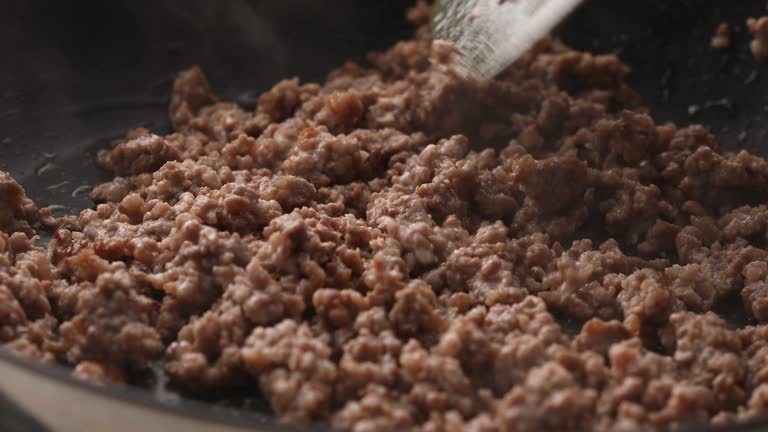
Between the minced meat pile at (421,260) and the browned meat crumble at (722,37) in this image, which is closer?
the minced meat pile at (421,260)

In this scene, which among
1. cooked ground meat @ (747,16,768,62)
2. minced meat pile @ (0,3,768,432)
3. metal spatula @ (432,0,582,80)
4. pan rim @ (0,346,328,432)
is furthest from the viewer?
cooked ground meat @ (747,16,768,62)

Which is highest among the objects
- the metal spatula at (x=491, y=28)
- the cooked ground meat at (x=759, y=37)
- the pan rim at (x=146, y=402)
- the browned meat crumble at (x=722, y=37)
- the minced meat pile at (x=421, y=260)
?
the browned meat crumble at (x=722, y=37)

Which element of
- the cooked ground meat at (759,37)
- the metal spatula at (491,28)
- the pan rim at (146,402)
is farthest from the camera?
the cooked ground meat at (759,37)

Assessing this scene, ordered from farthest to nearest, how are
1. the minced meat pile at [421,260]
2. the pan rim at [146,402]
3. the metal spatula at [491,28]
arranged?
the metal spatula at [491,28]
the minced meat pile at [421,260]
the pan rim at [146,402]

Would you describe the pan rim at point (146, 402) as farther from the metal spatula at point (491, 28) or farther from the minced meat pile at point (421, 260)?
the metal spatula at point (491, 28)

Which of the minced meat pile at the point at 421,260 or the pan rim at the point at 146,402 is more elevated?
the minced meat pile at the point at 421,260

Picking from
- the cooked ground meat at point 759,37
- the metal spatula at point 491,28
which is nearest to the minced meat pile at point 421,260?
the metal spatula at point 491,28

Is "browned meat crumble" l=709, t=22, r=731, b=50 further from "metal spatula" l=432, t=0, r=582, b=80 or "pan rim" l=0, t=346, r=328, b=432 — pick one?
"pan rim" l=0, t=346, r=328, b=432

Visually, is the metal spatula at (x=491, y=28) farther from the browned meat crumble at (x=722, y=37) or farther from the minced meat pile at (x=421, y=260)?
the browned meat crumble at (x=722, y=37)

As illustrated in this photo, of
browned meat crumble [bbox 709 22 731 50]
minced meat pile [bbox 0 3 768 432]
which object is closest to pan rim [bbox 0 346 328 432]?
minced meat pile [bbox 0 3 768 432]
